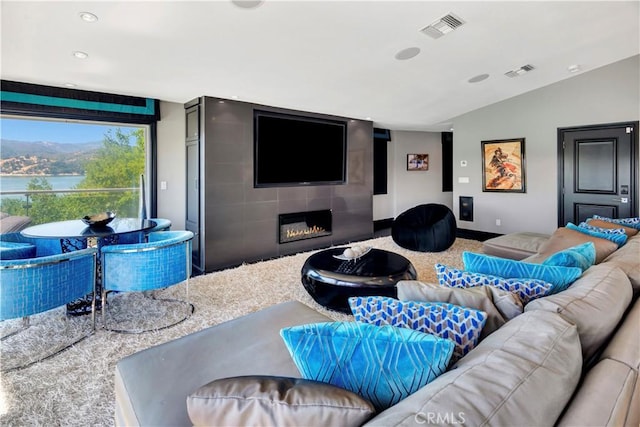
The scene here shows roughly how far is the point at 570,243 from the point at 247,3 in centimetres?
306

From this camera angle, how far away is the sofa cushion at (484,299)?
121 cm

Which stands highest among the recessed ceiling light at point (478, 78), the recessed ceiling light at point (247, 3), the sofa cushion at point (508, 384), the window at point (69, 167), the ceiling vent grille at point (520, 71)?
the ceiling vent grille at point (520, 71)

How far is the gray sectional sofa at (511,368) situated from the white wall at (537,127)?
4765 millimetres

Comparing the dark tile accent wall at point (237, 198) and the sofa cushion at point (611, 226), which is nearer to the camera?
the sofa cushion at point (611, 226)

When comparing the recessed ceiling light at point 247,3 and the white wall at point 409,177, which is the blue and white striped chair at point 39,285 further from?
the white wall at point 409,177

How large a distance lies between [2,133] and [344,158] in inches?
184

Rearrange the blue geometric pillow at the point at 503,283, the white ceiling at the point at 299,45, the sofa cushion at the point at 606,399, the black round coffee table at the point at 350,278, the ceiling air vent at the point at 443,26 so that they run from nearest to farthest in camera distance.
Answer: the sofa cushion at the point at 606,399
the blue geometric pillow at the point at 503,283
the white ceiling at the point at 299,45
the black round coffee table at the point at 350,278
the ceiling air vent at the point at 443,26

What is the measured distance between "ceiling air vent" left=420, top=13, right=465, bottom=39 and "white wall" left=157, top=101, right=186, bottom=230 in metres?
3.41

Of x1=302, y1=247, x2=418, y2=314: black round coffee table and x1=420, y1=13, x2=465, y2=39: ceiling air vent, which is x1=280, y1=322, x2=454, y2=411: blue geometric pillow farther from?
x1=420, y1=13, x2=465, y2=39: ceiling air vent

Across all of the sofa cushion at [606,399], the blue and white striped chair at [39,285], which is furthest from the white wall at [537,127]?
the blue and white striped chair at [39,285]

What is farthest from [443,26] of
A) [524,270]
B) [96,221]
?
[96,221]

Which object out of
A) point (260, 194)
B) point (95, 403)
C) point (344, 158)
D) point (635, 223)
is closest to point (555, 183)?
point (635, 223)

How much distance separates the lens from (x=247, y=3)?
2.54 metres

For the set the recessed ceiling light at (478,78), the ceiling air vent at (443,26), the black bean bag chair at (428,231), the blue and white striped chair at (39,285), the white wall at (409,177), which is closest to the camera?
the blue and white striped chair at (39,285)
